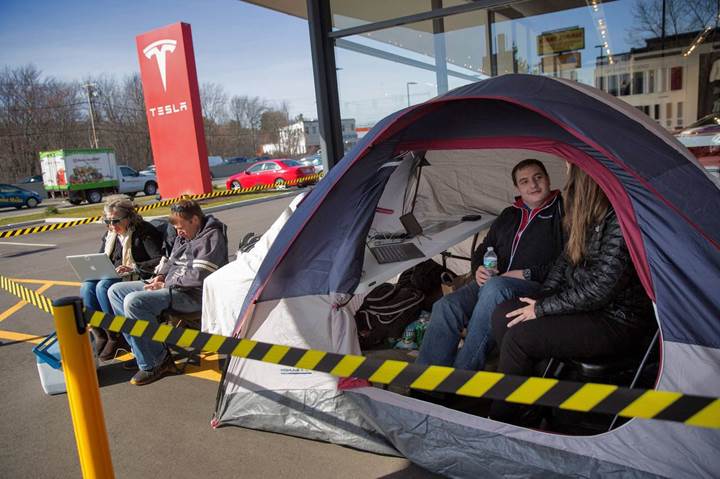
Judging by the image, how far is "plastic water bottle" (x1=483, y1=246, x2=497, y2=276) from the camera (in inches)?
124

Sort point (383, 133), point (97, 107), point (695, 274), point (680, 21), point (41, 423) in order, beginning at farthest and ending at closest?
point (97, 107) → point (680, 21) → point (41, 423) → point (383, 133) → point (695, 274)

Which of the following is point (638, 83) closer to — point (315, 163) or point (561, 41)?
point (561, 41)

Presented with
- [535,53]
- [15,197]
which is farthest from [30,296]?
[15,197]

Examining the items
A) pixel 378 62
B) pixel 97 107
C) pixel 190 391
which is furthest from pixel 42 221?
pixel 97 107

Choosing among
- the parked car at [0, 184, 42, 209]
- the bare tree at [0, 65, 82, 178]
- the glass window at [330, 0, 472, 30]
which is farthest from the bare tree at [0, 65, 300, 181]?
the glass window at [330, 0, 472, 30]

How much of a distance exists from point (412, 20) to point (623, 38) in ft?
7.08

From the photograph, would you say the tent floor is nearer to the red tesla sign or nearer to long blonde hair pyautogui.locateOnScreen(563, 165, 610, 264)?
long blonde hair pyautogui.locateOnScreen(563, 165, 610, 264)

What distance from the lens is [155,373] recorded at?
145 inches

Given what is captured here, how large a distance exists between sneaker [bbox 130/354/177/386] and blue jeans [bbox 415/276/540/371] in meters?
2.02

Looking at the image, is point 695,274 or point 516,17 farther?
point 516,17

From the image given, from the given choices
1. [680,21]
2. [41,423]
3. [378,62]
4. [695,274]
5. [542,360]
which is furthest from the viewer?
[378,62]

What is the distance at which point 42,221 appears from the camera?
14820 millimetres

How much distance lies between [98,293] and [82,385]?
6.77ft

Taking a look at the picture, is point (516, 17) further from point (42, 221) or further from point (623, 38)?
point (42, 221)
